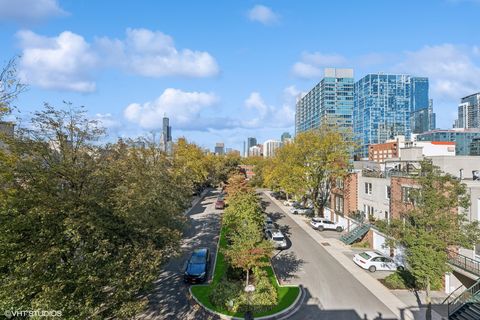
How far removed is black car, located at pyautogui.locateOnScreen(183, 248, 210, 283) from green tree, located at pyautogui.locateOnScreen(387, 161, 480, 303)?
42.8 feet

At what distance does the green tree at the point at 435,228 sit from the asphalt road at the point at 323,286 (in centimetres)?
367

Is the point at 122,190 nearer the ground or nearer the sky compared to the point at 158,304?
nearer the sky

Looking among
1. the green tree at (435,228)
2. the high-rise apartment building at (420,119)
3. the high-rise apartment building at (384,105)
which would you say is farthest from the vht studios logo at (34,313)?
the high-rise apartment building at (420,119)

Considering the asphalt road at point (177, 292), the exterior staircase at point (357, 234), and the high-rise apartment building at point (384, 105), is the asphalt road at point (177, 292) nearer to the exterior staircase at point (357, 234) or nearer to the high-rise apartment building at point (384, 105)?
the exterior staircase at point (357, 234)

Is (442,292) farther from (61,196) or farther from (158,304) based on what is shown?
(61,196)

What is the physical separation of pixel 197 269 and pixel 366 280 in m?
12.2

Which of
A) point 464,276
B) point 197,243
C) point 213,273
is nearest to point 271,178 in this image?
point 197,243

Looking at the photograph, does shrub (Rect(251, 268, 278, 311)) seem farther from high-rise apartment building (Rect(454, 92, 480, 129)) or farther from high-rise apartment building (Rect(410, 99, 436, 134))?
high-rise apartment building (Rect(410, 99, 436, 134))

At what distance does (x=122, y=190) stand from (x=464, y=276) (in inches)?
812

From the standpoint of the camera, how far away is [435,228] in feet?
57.1

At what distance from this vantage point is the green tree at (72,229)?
9.41m

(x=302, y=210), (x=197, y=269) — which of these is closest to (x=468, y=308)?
(x=197, y=269)

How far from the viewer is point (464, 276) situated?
64.3 feet

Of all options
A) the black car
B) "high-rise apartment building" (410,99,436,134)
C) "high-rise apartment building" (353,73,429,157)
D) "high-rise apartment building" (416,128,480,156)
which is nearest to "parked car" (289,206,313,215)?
the black car
